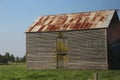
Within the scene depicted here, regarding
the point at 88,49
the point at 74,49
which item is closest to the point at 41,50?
the point at 74,49

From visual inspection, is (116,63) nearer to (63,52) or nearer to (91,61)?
(91,61)

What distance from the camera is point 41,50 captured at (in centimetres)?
3812

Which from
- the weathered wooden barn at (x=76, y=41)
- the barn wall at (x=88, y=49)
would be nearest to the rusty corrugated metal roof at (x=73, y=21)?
the weathered wooden barn at (x=76, y=41)

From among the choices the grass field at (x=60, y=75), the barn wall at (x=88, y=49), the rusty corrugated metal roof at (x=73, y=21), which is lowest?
the grass field at (x=60, y=75)

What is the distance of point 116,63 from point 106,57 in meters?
2.83

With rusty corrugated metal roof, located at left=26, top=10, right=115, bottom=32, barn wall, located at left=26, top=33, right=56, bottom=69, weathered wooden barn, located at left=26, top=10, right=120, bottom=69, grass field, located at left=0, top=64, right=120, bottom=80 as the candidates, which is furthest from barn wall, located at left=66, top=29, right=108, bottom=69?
grass field, located at left=0, top=64, right=120, bottom=80

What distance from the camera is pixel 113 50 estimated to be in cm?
3644

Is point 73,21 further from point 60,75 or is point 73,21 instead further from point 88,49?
point 60,75

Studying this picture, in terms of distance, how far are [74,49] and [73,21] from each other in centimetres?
356

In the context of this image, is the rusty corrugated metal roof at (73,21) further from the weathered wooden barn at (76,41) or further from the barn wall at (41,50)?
the barn wall at (41,50)

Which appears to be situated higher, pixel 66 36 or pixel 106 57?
pixel 66 36

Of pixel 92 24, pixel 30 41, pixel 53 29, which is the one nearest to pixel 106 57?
pixel 92 24

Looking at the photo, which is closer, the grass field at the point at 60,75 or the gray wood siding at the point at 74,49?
the grass field at the point at 60,75

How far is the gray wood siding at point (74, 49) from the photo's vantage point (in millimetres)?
34906
